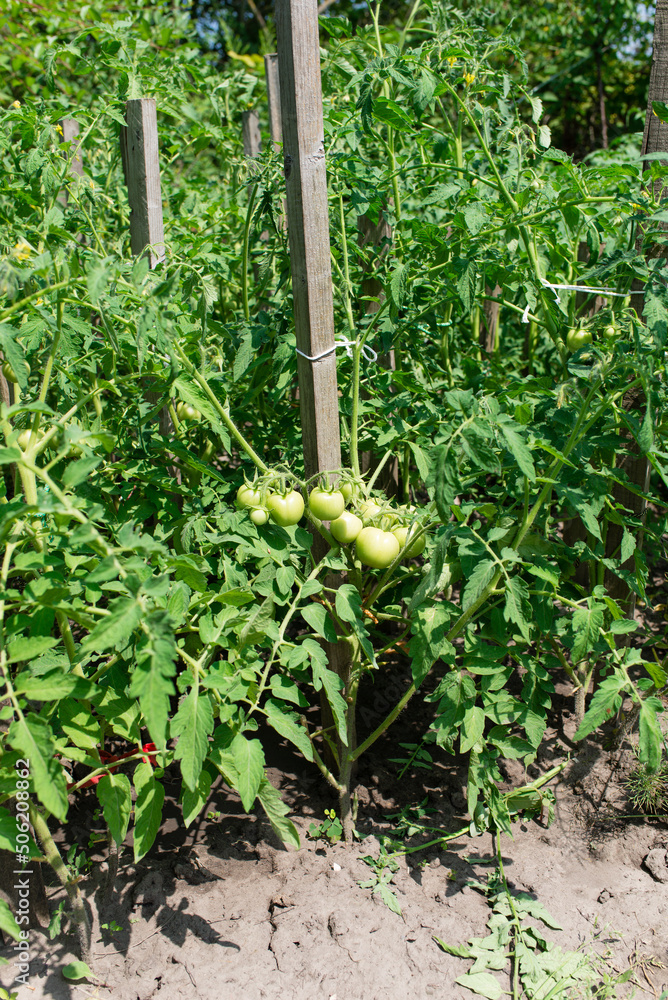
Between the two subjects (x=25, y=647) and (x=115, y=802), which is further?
(x=115, y=802)

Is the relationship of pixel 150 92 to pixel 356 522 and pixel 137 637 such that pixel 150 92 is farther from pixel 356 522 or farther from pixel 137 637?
pixel 137 637

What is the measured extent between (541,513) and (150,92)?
1.68 m

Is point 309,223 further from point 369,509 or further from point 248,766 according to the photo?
point 248,766

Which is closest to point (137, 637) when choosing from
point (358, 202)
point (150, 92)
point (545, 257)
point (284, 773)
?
point (284, 773)

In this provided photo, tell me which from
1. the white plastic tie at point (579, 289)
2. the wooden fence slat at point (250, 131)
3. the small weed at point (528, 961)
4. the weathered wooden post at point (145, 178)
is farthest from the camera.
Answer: the wooden fence slat at point (250, 131)

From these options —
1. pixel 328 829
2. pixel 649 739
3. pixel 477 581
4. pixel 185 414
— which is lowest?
pixel 328 829

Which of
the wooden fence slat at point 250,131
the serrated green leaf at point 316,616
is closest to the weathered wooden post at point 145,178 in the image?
the serrated green leaf at point 316,616

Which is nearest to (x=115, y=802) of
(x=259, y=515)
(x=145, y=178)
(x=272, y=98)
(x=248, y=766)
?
(x=248, y=766)

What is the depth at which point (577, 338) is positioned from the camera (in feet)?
5.69

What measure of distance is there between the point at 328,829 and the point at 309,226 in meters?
1.45

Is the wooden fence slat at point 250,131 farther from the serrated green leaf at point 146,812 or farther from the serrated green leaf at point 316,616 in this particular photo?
the serrated green leaf at point 146,812

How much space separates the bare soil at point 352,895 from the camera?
5.02 ft

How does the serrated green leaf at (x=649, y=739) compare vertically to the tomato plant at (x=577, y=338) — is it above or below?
below

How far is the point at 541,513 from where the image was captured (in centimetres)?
168
